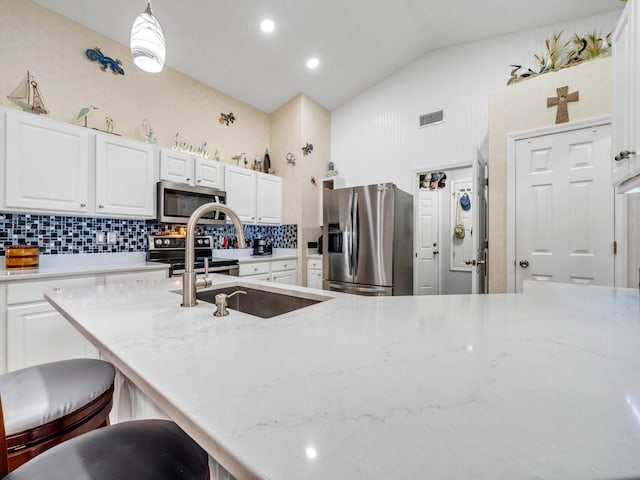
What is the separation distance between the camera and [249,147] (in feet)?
14.3

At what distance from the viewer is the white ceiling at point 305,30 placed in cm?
273

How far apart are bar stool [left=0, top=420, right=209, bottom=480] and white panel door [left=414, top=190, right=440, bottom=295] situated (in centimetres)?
399

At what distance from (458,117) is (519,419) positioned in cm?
Answer: 388

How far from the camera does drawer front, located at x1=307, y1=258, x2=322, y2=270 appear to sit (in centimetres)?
407

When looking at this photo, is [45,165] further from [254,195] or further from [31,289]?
[254,195]

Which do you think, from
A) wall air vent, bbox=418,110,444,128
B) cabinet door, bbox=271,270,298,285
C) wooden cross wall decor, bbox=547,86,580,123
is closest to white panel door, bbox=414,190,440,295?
wall air vent, bbox=418,110,444,128

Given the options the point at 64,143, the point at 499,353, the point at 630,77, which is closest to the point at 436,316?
the point at 499,353

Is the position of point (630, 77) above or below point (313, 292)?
above

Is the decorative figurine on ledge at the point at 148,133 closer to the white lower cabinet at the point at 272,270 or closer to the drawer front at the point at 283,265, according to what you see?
the white lower cabinet at the point at 272,270

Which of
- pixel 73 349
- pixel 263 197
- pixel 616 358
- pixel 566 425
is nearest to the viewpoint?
pixel 566 425

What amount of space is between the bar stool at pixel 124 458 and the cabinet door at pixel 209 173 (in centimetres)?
299

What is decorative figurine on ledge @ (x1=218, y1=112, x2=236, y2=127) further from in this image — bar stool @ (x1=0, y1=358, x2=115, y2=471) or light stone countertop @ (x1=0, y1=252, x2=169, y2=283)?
bar stool @ (x1=0, y1=358, x2=115, y2=471)

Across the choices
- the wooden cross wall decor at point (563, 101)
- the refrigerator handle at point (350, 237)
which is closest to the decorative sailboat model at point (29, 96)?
the refrigerator handle at point (350, 237)

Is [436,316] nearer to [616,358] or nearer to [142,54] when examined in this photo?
[616,358]
